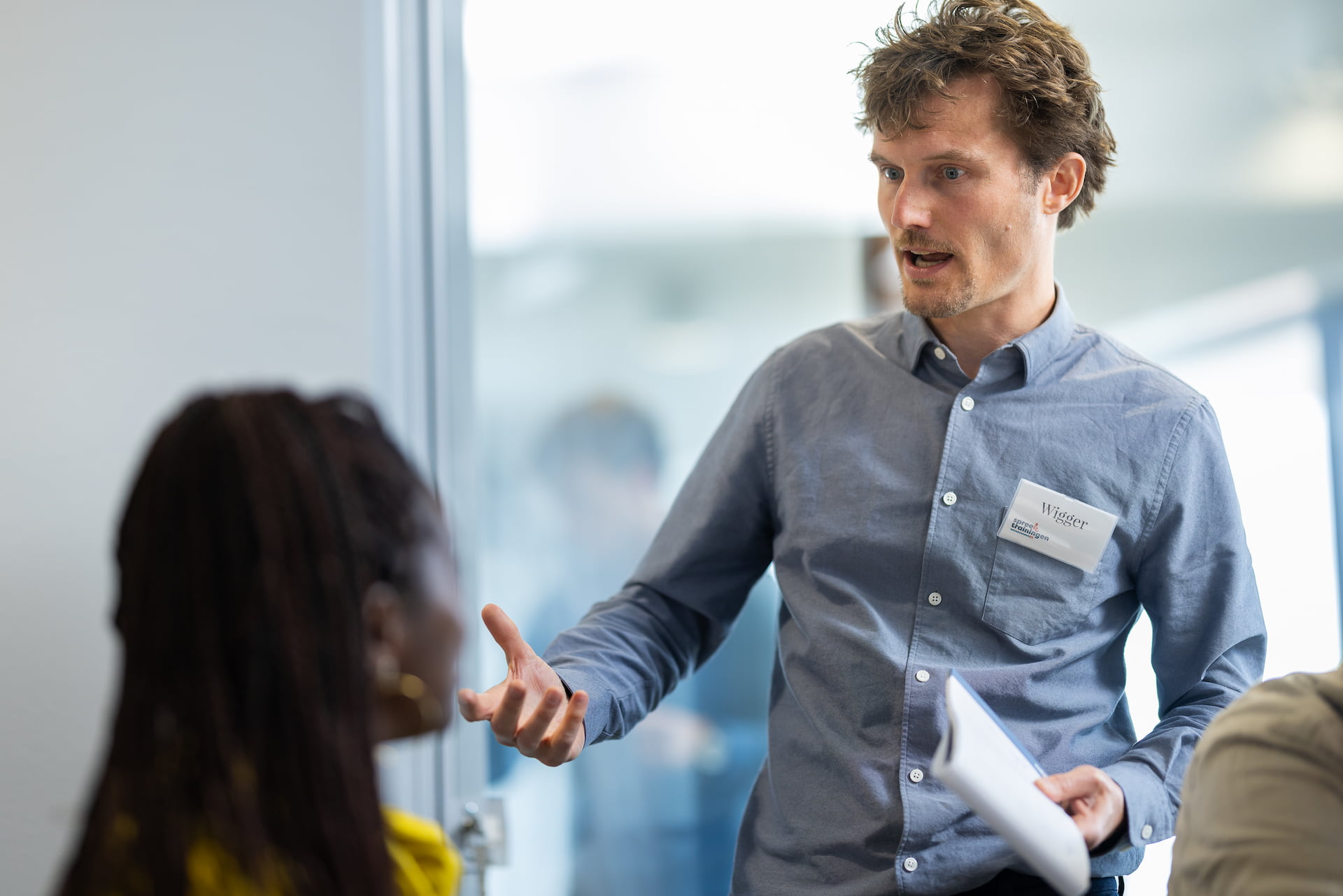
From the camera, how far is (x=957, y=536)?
1.59 meters

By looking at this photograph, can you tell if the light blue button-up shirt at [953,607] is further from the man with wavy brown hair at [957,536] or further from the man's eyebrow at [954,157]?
the man's eyebrow at [954,157]

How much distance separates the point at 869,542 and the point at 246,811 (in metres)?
0.98

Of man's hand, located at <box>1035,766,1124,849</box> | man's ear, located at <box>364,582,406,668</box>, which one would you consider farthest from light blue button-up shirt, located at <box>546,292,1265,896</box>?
man's ear, located at <box>364,582,406,668</box>

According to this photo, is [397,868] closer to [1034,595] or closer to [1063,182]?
[1034,595]

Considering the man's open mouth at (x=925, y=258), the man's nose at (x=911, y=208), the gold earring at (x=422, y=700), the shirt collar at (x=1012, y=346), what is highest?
the man's nose at (x=911, y=208)

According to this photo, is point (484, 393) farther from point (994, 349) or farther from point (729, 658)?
point (994, 349)

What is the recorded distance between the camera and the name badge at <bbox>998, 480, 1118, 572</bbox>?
1574mm

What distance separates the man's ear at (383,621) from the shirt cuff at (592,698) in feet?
1.92

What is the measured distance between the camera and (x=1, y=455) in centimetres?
196

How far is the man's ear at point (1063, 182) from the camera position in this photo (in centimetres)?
175

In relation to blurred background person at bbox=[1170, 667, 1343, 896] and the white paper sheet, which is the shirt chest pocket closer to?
the white paper sheet

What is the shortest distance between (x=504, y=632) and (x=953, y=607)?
2.05 feet

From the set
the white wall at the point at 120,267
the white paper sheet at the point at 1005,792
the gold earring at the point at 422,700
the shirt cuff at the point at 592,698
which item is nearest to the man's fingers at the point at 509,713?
the shirt cuff at the point at 592,698

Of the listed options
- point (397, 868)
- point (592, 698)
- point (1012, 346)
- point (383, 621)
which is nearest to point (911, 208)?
point (1012, 346)
